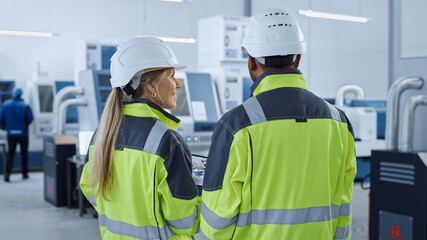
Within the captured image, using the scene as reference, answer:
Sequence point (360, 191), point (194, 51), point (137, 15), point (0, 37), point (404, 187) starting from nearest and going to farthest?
point (404, 187)
point (360, 191)
point (0, 37)
point (137, 15)
point (194, 51)

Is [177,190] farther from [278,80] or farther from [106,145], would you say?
[278,80]

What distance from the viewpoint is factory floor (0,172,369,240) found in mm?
5705

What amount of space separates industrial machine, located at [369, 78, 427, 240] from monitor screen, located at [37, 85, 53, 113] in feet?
26.4

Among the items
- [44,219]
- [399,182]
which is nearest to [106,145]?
[399,182]

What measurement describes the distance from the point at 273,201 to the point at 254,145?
0.20 m

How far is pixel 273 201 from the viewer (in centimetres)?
171

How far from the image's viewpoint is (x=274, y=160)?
5.60ft

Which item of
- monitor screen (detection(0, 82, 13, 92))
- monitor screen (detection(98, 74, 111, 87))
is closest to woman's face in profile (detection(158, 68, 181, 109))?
monitor screen (detection(98, 74, 111, 87))

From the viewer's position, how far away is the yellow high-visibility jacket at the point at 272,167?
1701 millimetres

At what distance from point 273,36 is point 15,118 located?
27.7ft

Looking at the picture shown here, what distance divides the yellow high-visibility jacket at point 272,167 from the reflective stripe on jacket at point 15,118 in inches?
329

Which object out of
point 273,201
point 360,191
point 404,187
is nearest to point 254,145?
point 273,201

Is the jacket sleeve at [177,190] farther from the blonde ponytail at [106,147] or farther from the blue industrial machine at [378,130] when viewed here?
the blue industrial machine at [378,130]

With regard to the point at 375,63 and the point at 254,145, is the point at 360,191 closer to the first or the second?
the point at 375,63
